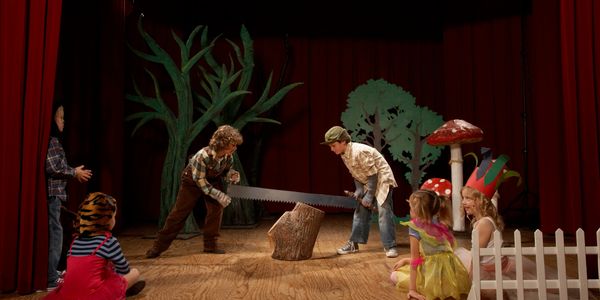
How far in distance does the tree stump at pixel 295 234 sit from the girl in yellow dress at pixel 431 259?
1366mm

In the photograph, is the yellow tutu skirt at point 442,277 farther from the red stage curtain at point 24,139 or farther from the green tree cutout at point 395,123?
the green tree cutout at point 395,123

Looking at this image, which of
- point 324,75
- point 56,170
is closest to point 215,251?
point 56,170

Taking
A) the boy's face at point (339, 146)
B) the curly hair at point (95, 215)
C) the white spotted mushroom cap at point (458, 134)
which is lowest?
the curly hair at point (95, 215)

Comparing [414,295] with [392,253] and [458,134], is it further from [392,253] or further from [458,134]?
[458,134]

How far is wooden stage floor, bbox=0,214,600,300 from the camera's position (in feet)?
9.98

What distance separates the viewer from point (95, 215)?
2484mm

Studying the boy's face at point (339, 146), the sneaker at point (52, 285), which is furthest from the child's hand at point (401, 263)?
the sneaker at point (52, 285)

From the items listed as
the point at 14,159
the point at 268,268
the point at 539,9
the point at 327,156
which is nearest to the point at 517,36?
the point at 539,9

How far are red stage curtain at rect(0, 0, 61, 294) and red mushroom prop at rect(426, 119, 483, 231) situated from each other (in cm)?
418

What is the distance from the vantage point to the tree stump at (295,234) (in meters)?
4.12

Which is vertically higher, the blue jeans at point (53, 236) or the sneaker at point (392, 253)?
the blue jeans at point (53, 236)

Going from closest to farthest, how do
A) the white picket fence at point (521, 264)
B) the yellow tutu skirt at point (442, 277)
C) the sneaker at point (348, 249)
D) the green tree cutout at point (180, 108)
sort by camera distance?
the white picket fence at point (521, 264) → the yellow tutu skirt at point (442, 277) → the sneaker at point (348, 249) → the green tree cutout at point (180, 108)

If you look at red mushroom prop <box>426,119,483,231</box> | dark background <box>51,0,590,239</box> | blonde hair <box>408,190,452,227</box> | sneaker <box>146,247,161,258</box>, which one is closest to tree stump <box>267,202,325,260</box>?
sneaker <box>146,247,161,258</box>

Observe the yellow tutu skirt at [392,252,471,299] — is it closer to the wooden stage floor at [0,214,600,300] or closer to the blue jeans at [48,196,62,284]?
the wooden stage floor at [0,214,600,300]
